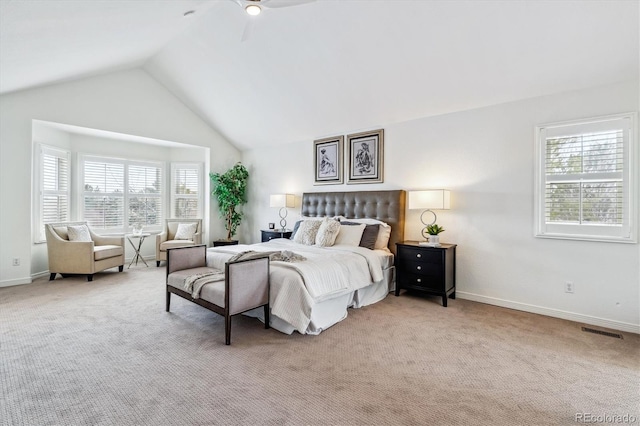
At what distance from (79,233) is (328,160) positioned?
4501mm

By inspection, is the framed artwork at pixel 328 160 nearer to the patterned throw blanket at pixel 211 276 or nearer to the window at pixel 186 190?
the patterned throw blanket at pixel 211 276

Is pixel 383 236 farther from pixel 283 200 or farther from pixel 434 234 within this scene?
pixel 283 200

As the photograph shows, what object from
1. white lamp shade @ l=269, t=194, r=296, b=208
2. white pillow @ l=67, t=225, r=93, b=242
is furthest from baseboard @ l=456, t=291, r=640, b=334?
white pillow @ l=67, t=225, r=93, b=242

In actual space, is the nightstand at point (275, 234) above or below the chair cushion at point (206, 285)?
above

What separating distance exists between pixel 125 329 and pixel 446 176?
14.2 ft

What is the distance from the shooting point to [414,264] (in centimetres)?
409

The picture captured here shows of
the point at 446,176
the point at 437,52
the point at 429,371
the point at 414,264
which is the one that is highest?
the point at 437,52

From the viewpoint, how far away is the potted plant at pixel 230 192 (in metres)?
6.75

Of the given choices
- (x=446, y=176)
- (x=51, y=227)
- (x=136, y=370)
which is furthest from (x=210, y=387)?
(x=51, y=227)

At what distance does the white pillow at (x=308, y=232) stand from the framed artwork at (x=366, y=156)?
1151mm

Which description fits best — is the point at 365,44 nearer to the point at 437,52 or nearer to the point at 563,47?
the point at 437,52

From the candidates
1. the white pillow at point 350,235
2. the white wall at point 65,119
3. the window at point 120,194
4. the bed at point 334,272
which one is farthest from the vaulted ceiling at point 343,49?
the window at point 120,194

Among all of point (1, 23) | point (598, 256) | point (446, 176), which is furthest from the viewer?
point (446, 176)

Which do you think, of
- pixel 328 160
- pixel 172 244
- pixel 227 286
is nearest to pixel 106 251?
pixel 172 244
